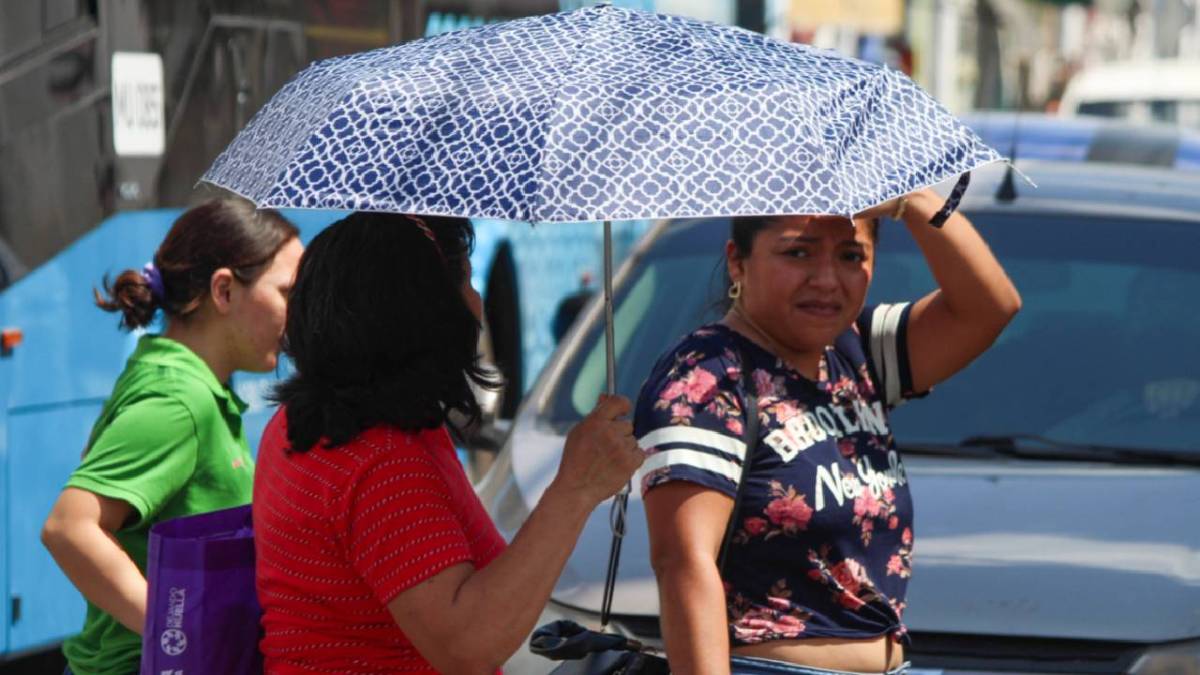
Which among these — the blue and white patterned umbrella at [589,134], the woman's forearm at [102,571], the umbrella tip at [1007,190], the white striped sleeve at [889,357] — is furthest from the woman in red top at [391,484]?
the umbrella tip at [1007,190]

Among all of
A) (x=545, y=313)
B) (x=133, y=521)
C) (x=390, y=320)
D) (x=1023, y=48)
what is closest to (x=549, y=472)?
(x=133, y=521)

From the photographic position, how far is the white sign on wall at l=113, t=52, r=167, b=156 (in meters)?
6.09

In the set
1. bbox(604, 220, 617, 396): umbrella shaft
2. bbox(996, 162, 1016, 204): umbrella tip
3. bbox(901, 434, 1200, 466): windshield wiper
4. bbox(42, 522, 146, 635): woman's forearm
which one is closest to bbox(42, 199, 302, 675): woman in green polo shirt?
bbox(42, 522, 146, 635): woman's forearm

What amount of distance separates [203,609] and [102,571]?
51 centimetres

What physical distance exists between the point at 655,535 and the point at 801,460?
25 cm

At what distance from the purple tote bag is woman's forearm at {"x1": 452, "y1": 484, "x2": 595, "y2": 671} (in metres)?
0.43

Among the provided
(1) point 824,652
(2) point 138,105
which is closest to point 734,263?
(1) point 824,652

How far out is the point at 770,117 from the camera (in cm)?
236

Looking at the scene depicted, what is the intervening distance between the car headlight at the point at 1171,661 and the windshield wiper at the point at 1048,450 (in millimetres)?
847

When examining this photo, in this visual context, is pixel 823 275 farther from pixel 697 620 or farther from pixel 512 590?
pixel 512 590

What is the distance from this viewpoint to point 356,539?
2342 mm

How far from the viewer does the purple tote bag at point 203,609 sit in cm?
260

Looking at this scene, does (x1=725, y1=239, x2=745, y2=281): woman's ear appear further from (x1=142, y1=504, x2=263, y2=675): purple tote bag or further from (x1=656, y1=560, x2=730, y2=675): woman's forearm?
(x1=142, y1=504, x2=263, y2=675): purple tote bag

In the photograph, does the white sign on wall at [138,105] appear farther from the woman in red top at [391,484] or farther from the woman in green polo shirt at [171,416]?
the woman in red top at [391,484]
